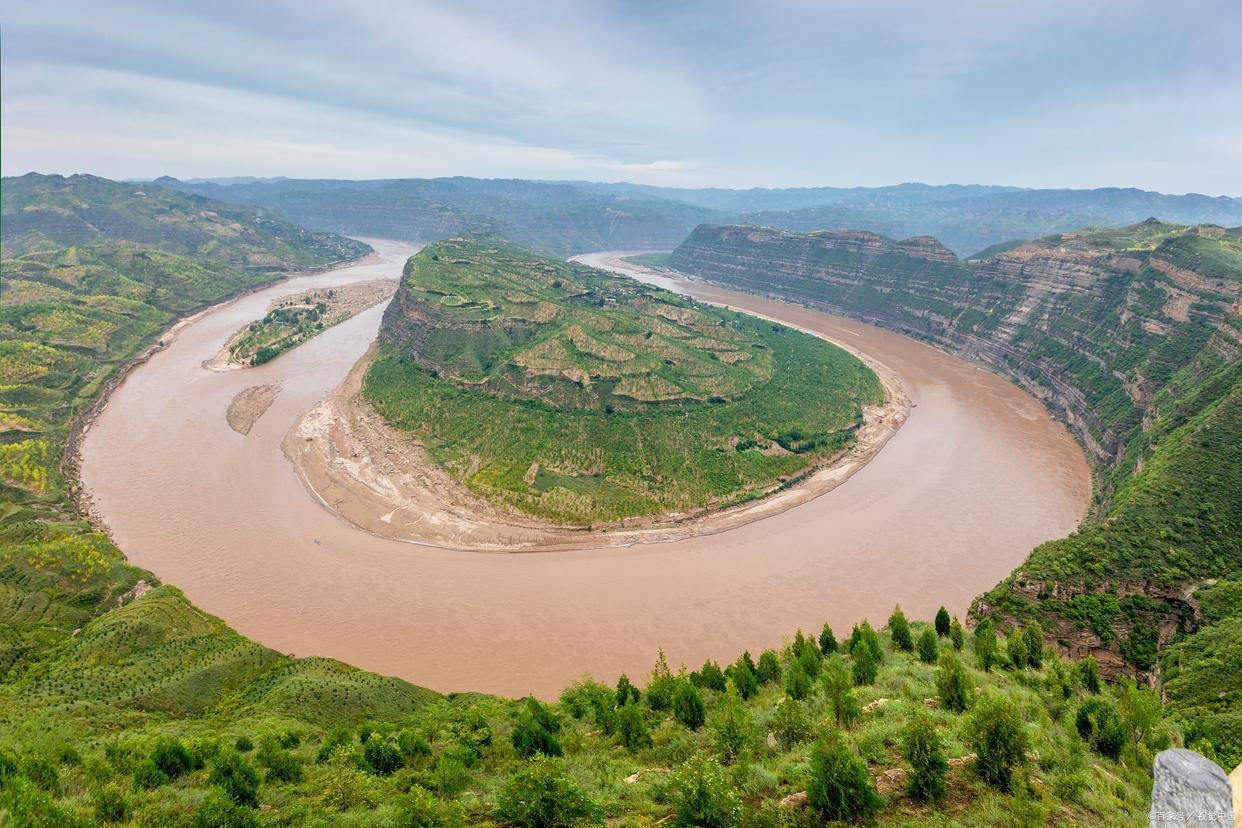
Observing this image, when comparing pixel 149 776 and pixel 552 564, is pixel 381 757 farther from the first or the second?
pixel 552 564

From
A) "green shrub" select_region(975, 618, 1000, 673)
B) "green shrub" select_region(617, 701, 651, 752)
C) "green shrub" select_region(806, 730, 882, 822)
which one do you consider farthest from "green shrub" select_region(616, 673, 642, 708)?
"green shrub" select_region(975, 618, 1000, 673)

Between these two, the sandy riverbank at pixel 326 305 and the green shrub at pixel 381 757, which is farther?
the sandy riverbank at pixel 326 305

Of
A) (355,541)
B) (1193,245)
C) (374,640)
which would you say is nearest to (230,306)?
(355,541)

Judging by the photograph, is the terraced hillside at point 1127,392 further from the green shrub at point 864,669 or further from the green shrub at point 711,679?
the green shrub at point 711,679

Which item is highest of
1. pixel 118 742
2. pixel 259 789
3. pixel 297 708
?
pixel 259 789

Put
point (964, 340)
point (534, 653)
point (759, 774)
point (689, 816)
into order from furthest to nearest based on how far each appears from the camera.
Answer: point (964, 340) → point (534, 653) → point (759, 774) → point (689, 816)

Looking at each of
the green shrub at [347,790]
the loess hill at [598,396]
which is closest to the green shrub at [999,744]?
the green shrub at [347,790]

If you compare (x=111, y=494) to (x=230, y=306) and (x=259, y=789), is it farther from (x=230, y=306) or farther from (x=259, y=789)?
(x=230, y=306)

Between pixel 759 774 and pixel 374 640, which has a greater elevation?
pixel 759 774
